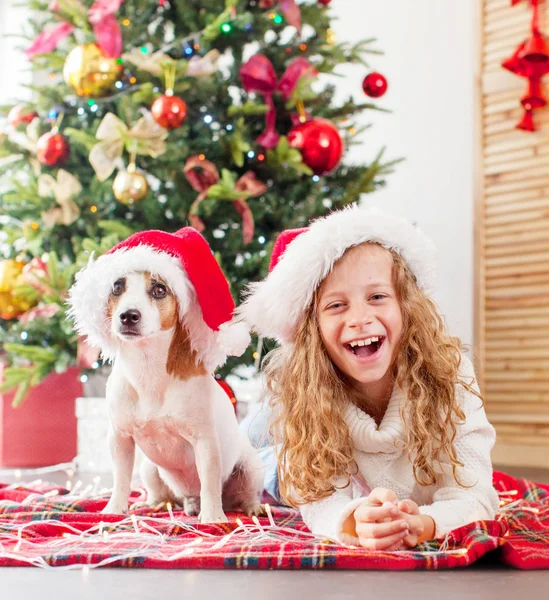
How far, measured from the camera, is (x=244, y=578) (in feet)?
3.25

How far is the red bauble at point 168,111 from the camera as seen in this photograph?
2311 millimetres

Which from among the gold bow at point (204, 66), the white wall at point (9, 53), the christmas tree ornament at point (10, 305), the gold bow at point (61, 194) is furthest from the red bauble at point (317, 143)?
the white wall at point (9, 53)

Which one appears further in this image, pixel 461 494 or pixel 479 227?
pixel 479 227

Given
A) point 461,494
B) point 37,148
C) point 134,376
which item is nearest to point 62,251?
point 37,148

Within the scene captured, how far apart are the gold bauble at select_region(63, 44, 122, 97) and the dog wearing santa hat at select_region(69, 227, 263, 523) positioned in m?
1.16

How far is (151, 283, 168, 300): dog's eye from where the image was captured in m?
1.35

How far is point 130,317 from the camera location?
1308 millimetres

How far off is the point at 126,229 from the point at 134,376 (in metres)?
1.05

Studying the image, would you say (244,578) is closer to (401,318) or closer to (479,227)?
(401,318)

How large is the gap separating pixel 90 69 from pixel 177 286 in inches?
51.6

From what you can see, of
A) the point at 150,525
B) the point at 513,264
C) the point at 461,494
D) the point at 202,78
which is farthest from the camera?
the point at 513,264

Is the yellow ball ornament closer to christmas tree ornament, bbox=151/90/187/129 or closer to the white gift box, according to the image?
the white gift box

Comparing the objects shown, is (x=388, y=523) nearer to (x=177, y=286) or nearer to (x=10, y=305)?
(x=177, y=286)

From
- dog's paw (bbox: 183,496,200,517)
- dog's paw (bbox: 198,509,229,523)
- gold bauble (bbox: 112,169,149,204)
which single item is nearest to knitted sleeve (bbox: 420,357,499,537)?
dog's paw (bbox: 198,509,229,523)
